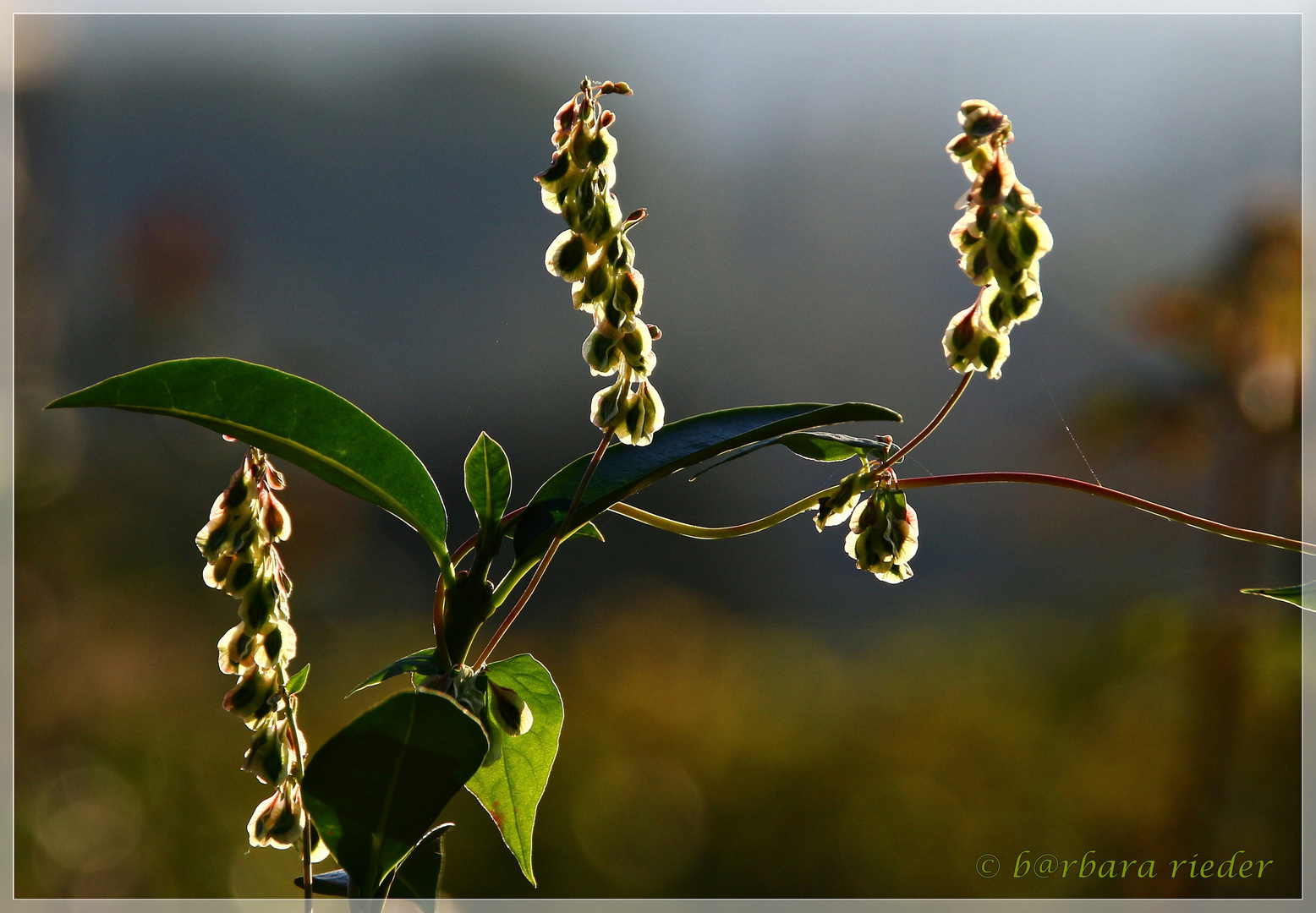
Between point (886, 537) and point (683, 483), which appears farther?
point (683, 483)

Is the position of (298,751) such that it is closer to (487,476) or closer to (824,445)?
(487,476)

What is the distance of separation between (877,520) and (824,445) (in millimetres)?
39

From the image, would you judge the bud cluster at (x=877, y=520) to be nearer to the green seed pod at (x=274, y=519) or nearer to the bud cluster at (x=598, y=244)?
the bud cluster at (x=598, y=244)

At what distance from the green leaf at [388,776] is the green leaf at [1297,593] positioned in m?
0.29

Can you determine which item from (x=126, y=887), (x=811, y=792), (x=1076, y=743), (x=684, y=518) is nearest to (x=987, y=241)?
(x=684, y=518)

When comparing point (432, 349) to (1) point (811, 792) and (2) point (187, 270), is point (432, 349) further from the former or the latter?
(1) point (811, 792)

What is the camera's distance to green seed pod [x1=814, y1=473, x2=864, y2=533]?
1.00ft

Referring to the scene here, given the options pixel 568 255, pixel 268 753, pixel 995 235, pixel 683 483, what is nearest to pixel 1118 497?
pixel 995 235

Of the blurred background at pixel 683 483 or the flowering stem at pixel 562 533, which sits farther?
the blurred background at pixel 683 483

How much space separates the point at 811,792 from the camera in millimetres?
1652

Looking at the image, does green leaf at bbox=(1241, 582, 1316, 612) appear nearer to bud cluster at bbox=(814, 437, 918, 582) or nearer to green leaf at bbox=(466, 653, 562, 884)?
bud cluster at bbox=(814, 437, 918, 582)

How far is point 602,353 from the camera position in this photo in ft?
0.89

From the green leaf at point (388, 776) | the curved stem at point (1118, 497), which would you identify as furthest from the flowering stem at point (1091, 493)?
the green leaf at point (388, 776)

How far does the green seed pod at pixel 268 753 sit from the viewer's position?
28 centimetres
